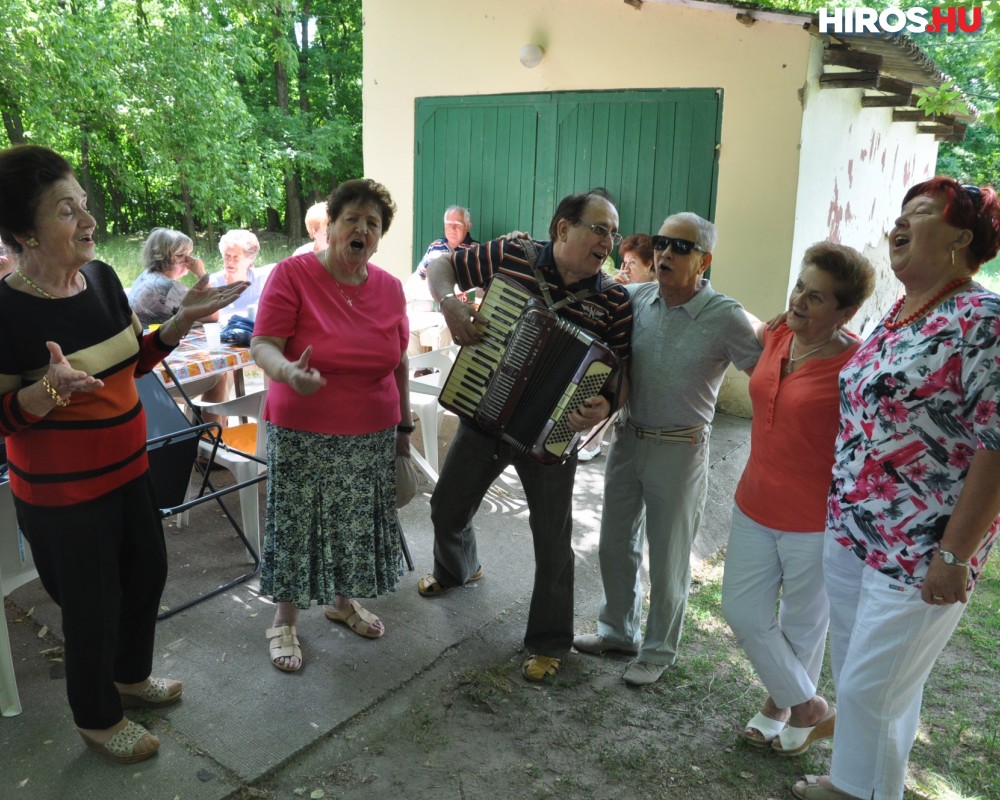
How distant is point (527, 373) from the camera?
285 cm

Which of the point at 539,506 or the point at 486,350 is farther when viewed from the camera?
the point at 539,506

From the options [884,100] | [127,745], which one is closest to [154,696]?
[127,745]

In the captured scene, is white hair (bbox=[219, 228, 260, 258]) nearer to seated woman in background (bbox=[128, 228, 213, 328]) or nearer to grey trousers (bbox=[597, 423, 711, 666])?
seated woman in background (bbox=[128, 228, 213, 328])

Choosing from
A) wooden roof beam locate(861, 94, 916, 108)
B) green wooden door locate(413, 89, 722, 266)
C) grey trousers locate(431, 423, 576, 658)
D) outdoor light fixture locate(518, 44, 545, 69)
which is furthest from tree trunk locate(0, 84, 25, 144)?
grey trousers locate(431, 423, 576, 658)

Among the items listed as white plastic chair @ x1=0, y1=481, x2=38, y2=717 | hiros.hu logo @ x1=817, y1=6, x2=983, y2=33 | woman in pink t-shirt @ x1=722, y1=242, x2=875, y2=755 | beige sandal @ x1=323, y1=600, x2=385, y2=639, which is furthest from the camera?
hiros.hu logo @ x1=817, y1=6, x2=983, y2=33

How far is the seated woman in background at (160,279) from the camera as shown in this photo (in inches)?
203

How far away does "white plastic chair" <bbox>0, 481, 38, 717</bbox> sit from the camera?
2.67 meters

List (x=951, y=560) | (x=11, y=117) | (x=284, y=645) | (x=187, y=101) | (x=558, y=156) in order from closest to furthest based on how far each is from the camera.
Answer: (x=951, y=560) < (x=284, y=645) < (x=558, y=156) < (x=11, y=117) < (x=187, y=101)

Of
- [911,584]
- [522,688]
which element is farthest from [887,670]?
[522,688]

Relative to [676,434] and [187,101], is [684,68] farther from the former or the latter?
[187,101]

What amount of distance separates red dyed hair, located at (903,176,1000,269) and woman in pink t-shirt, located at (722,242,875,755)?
1.27ft

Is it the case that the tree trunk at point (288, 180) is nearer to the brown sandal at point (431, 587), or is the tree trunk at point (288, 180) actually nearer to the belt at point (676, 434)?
the brown sandal at point (431, 587)

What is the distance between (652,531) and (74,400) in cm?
199

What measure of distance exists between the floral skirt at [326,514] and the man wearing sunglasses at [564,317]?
1.05 feet
